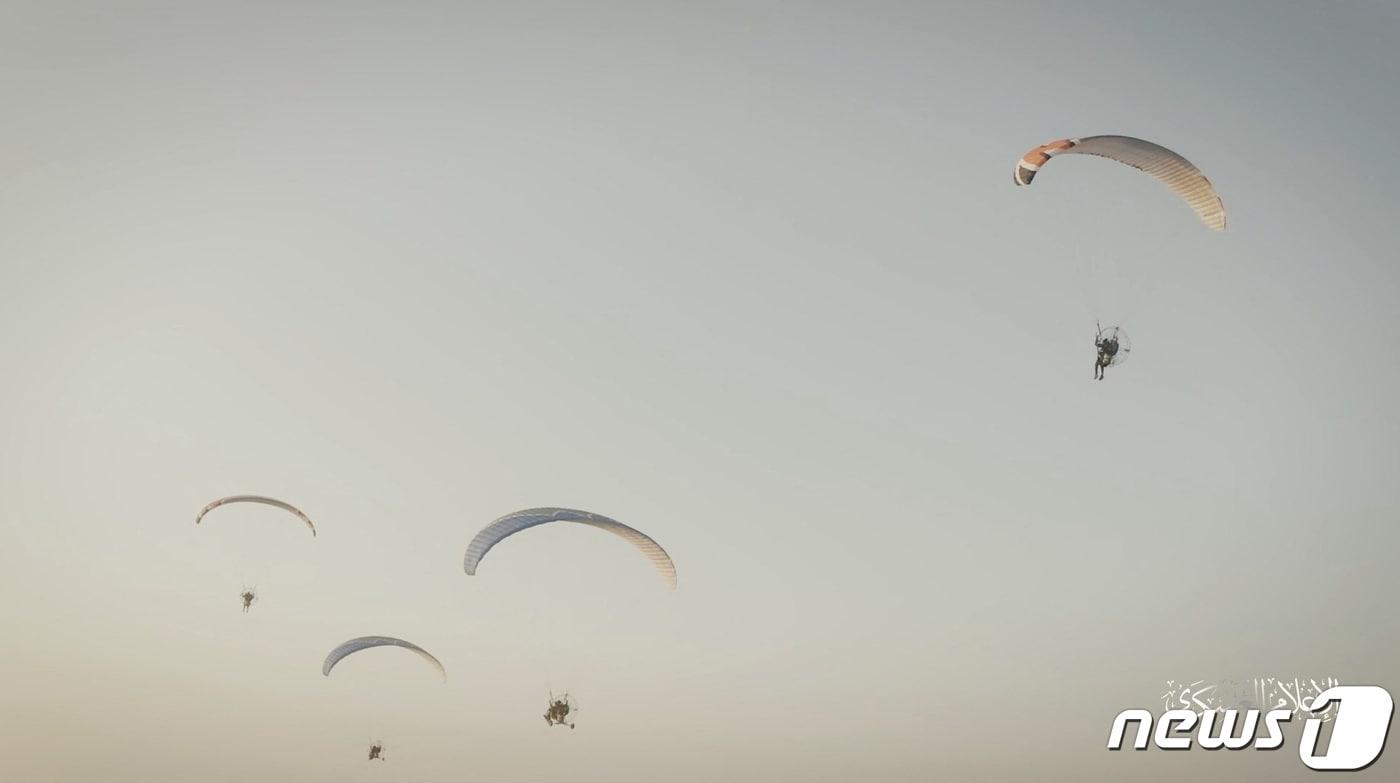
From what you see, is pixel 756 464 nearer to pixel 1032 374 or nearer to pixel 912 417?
pixel 912 417

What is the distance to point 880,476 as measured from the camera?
115 ft

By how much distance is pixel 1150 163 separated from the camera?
810 inches

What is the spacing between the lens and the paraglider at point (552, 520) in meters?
29.0

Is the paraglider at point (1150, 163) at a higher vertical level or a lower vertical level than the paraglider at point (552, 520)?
higher

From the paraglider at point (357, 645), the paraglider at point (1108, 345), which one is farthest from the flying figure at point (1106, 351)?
the paraglider at point (357, 645)

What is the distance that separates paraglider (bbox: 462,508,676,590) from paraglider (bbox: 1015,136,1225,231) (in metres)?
15.0

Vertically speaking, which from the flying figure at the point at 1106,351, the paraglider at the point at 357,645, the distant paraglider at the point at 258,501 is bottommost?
the paraglider at the point at 357,645

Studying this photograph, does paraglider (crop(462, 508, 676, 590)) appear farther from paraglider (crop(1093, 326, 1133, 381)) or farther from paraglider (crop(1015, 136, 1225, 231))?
paraglider (crop(1015, 136, 1225, 231))

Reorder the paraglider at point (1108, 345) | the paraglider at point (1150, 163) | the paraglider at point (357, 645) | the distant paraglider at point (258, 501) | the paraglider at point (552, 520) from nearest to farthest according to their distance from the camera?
the paraglider at point (1150, 163) → the paraglider at point (1108, 345) → the paraglider at point (552, 520) → the distant paraglider at point (258, 501) → the paraglider at point (357, 645)

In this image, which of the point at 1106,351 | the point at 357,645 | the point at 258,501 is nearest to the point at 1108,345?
the point at 1106,351

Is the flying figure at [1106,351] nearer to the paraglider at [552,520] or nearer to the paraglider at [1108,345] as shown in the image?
the paraglider at [1108,345]

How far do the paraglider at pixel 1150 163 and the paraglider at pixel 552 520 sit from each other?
15.0 metres

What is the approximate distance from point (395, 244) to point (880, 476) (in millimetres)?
18015

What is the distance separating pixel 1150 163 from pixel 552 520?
1843 centimetres
